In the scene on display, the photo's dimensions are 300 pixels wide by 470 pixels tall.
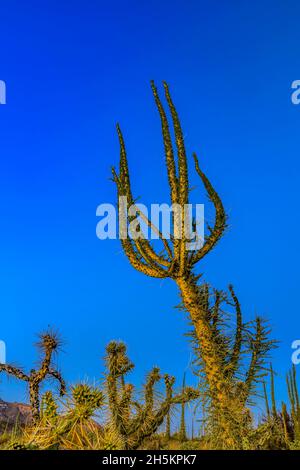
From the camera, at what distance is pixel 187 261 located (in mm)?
6789

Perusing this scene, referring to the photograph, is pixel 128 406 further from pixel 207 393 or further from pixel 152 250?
pixel 152 250

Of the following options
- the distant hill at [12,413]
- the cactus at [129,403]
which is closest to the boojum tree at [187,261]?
the cactus at [129,403]

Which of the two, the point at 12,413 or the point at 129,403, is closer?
the point at 129,403

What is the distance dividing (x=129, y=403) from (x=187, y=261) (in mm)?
2575

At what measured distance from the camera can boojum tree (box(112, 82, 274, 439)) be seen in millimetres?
6418

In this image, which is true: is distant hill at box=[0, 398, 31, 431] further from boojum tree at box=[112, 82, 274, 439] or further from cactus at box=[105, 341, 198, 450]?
boojum tree at box=[112, 82, 274, 439]

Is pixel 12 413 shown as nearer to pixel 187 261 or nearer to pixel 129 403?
pixel 129 403

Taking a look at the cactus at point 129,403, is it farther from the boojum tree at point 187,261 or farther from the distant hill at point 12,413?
the distant hill at point 12,413

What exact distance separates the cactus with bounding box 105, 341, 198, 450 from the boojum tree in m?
1.55

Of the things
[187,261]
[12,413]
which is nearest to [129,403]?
[187,261]

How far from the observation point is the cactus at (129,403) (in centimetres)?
724
